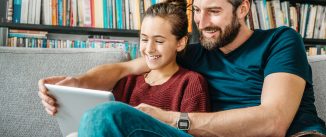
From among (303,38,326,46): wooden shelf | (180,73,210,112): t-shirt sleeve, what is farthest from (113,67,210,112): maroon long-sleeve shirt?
(303,38,326,46): wooden shelf

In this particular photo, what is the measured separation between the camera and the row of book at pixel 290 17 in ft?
7.64

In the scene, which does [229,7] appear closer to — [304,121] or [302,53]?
[302,53]

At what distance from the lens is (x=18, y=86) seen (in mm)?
1456

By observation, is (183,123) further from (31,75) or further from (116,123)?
(31,75)

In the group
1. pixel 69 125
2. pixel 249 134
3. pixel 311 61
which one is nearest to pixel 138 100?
pixel 69 125

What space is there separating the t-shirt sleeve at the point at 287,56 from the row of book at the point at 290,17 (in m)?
1.10

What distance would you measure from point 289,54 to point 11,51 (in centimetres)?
111

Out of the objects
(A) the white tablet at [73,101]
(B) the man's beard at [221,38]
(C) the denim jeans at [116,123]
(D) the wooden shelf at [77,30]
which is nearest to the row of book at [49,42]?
(D) the wooden shelf at [77,30]

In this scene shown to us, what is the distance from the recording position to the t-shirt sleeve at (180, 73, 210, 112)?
47.5 inches

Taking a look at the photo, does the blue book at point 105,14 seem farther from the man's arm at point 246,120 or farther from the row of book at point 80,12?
the man's arm at point 246,120

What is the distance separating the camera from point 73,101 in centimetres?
97

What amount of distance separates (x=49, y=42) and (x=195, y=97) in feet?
3.91

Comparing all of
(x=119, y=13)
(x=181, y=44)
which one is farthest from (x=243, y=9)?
(x=119, y=13)

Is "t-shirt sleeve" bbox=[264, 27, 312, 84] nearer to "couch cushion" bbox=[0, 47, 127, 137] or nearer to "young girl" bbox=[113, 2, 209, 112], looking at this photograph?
"young girl" bbox=[113, 2, 209, 112]
